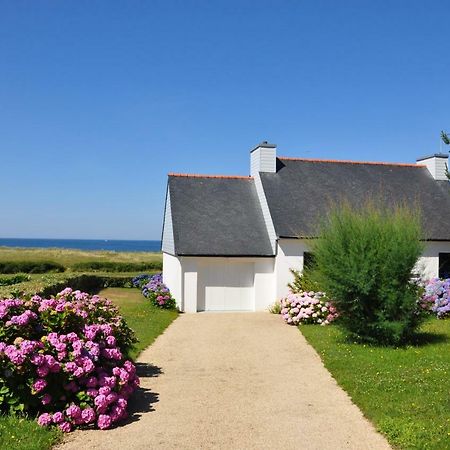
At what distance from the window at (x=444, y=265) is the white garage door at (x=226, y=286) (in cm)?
796

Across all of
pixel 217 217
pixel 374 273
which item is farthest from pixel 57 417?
pixel 217 217

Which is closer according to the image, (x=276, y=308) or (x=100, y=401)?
(x=100, y=401)

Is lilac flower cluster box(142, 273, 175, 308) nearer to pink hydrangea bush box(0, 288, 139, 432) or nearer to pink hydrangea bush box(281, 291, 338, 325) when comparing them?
pink hydrangea bush box(281, 291, 338, 325)

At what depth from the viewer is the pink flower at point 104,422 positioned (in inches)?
285

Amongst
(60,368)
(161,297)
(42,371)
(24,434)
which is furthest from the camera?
(161,297)

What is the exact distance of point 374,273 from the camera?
503 inches

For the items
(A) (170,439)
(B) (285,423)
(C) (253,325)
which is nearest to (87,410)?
(A) (170,439)

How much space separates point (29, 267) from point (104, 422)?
29.1 metres

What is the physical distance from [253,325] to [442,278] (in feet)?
30.4

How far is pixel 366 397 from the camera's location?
861cm

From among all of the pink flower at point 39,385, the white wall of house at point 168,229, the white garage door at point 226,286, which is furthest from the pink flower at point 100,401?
the white wall of house at point 168,229

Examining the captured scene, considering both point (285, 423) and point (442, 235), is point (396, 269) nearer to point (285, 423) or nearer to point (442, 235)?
point (285, 423)

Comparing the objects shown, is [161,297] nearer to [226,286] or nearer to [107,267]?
[226,286]

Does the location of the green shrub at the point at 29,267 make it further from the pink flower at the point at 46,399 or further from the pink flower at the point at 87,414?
the pink flower at the point at 87,414
